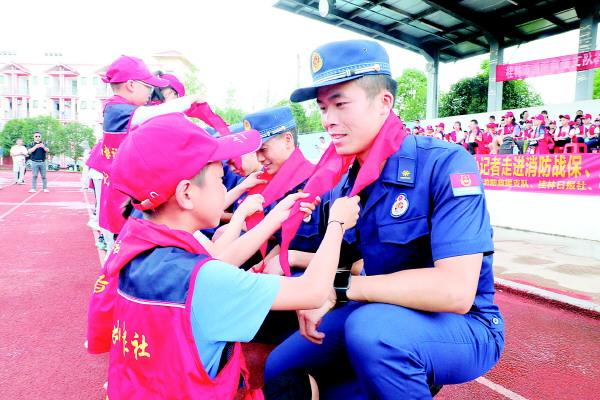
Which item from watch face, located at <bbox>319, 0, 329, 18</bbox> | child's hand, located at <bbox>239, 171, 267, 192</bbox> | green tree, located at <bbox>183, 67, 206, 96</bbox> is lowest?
child's hand, located at <bbox>239, 171, 267, 192</bbox>

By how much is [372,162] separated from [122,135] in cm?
212

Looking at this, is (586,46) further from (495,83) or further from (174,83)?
(174,83)

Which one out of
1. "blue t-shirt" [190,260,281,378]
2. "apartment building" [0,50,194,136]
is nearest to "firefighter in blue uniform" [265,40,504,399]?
"blue t-shirt" [190,260,281,378]

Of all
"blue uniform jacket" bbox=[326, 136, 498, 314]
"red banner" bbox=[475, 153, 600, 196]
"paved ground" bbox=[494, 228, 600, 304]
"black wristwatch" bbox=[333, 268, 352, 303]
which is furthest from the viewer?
"red banner" bbox=[475, 153, 600, 196]

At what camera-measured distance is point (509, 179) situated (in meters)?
8.66

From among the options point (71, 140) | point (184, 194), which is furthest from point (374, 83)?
point (71, 140)

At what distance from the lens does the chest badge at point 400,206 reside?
167cm

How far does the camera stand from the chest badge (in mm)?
1669

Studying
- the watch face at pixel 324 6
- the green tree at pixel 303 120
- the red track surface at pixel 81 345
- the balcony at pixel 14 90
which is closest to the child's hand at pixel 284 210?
the red track surface at pixel 81 345

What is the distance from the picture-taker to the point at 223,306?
1221 millimetres

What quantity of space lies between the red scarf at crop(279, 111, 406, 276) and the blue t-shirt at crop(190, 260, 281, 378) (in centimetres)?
53

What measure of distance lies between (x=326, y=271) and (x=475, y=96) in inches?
922

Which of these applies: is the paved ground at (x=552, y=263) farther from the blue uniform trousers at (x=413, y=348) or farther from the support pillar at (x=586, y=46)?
the support pillar at (x=586, y=46)

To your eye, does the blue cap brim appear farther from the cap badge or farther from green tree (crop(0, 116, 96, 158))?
green tree (crop(0, 116, 96, 158))
